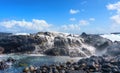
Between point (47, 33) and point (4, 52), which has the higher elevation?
point (47, 33)

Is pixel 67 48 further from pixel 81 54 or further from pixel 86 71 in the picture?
pixel 86 71

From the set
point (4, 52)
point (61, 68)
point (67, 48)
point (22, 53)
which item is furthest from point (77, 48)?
point (61, 68)

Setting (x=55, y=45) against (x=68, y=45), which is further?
(x=55, y=45)

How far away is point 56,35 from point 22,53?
1854 centimetres

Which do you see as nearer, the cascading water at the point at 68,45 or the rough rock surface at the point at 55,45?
the rough rock surface at the point at 55,45

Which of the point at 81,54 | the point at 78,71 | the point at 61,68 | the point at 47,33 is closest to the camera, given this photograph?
the point at 78,71

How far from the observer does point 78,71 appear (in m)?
52.9

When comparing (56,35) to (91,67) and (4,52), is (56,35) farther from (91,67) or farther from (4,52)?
(91,67)

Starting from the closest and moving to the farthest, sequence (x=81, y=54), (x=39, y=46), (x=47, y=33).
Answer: (x=81, y=54) → (x=39, y=46) → (x=47, y=33)

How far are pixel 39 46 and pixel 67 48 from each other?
34.8 feet

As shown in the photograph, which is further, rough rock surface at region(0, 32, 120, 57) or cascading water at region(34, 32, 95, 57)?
cascading water at region(34, 32, 95, 57)

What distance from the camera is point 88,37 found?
106 m

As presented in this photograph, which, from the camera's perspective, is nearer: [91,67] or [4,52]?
[91,67]

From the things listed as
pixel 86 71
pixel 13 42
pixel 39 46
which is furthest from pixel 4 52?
pixel 86 71
